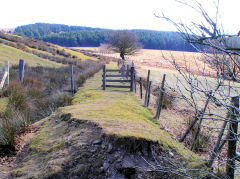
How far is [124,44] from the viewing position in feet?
161

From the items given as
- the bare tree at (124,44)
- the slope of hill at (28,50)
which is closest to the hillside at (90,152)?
the slope of hill at (28,50)

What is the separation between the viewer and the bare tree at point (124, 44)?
4922 centimetres

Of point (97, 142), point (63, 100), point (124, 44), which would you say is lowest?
point (63, 100)

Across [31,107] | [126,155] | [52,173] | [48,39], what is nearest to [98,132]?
[126,155]

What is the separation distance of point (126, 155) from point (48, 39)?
133 meters

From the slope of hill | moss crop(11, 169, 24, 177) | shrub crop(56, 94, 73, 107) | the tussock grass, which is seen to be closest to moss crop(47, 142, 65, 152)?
moss crop(11, 169, 24, 177)

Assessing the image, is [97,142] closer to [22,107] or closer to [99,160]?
[99,160]

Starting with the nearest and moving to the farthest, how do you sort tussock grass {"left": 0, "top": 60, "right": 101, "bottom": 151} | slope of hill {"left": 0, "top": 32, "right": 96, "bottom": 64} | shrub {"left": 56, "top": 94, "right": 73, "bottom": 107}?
1. tussock grass {"left": 0, "top": 60, "right": 101, "bottom": 151}
2. shrub {"left": 56, "top": 94, "right": 73, "bottom": 107}
3. slope of hill {"left": 0, "top": 32, "right": 96, "bottom": 64}

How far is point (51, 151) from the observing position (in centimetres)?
442

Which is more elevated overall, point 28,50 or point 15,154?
point 28,50

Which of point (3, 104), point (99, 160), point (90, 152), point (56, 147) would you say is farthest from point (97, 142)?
point (3, 104)

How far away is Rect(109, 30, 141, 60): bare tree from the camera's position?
49.2 meters

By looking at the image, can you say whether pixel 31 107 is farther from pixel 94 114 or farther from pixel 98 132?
pixel 98 132

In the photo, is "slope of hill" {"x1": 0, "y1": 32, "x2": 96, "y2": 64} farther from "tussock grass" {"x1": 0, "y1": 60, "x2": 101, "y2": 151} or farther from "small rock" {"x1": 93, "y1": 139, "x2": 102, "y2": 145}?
"small rock" {"x1": 93, "y1": 139, "x2": 102, "y2": 145}
